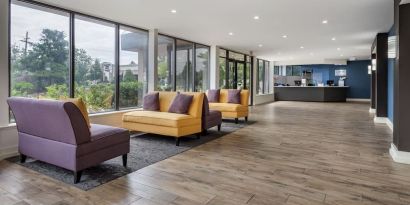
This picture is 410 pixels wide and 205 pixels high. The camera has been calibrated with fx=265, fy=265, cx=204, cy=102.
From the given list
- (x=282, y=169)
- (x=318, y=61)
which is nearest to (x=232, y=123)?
(x=282, y=169)

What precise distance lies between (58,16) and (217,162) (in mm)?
4091

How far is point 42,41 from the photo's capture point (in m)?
4.80

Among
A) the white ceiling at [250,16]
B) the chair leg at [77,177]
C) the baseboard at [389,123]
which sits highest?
the white ceiling at [250,16]

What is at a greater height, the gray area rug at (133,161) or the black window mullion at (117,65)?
the black window mullion at (117,65)

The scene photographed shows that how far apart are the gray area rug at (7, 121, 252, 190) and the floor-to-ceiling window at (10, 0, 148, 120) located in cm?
136

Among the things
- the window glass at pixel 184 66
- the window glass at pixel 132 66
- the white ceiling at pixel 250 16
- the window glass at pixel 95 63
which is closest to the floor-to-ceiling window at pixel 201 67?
the window glass at pixel 184 66

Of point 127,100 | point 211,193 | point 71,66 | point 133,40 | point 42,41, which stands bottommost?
point 211,193

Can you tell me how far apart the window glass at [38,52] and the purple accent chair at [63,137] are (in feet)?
4.48

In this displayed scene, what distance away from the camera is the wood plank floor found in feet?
8.48

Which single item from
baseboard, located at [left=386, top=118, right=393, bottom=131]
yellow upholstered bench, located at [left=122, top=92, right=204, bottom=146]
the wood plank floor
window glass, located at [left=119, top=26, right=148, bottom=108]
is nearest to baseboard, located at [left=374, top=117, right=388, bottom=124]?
baseboard, located at [left=386, top=118, right=393, bottom=131]

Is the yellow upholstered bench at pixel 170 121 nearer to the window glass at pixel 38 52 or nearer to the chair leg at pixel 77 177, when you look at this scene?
the window glass at pixel 38 52

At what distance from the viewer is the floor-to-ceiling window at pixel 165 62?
761 centimetres

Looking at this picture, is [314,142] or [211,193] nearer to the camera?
[211,193]

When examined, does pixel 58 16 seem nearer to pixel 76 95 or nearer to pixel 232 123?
pixel 76 95
